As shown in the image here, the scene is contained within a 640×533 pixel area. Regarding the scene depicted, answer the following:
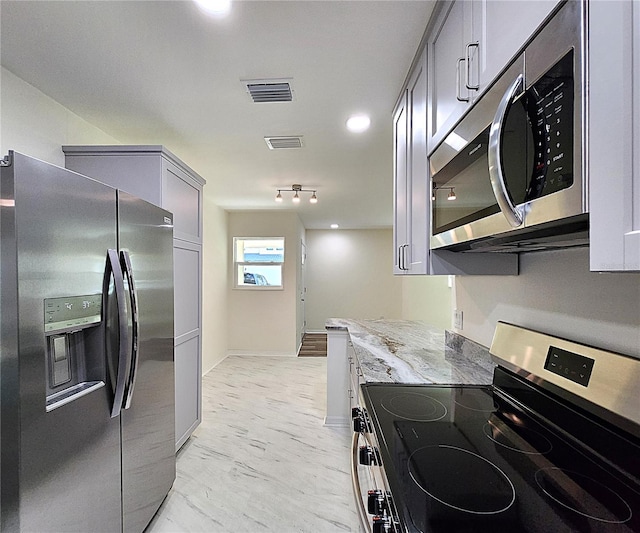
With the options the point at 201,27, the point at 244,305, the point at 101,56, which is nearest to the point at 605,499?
the point at 201,27

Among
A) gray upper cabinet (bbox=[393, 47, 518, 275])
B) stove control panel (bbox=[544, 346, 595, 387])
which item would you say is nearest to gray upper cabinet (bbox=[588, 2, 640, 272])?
stove control panel (bbox=[544, 346, 595, 387])

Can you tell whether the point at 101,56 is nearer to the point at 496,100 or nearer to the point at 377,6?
the point at 377,6

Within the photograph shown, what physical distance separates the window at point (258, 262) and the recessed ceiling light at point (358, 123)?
11.9ft

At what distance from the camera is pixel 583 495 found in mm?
743

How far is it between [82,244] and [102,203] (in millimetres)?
216

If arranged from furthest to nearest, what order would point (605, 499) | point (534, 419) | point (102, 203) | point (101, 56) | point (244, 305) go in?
point (244, 305), point (101, 56), point (102, 203), point (534, 419), point (605, 499)

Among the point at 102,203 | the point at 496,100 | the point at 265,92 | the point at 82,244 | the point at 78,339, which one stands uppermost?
the point at 265,92

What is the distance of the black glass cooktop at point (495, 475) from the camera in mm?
663

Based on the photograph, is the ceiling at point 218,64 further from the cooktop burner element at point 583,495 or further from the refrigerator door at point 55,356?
the cooktop burner element at point 583,495

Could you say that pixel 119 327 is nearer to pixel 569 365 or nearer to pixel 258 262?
pixel 569 365

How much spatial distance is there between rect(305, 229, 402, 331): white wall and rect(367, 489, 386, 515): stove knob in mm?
7347

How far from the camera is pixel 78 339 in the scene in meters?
1.33

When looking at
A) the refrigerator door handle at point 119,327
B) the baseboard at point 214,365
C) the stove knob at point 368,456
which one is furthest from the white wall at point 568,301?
the baseboard at point 214,365

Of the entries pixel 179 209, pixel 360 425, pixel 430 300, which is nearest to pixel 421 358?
pixel 360 425
